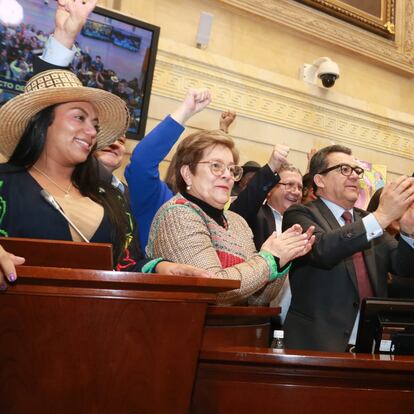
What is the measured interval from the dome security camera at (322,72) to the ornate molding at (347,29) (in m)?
0.45

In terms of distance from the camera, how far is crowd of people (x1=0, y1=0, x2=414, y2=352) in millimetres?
1633

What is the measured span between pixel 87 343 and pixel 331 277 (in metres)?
1.67

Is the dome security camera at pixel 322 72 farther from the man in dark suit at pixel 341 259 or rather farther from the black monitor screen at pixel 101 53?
the man in dark suit at pixel 341 259

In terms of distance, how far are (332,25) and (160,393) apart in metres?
6.04

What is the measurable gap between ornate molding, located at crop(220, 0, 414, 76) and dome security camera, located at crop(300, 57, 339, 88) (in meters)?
0.45

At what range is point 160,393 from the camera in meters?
1.04

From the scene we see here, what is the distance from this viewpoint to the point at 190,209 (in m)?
1.91

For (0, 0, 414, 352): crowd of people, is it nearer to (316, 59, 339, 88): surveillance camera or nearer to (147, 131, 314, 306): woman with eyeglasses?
(147, 131, 314, 306): woman with eyeglasses

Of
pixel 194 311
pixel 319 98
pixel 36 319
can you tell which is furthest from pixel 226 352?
pixel 319 98

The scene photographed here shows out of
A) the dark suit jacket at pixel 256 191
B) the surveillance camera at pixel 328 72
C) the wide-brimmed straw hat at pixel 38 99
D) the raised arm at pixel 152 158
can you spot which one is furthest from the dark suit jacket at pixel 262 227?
the surveillance camera at pixel 328 72

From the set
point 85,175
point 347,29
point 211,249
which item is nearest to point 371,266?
point 211,249

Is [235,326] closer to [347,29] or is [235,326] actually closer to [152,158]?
[152,158]

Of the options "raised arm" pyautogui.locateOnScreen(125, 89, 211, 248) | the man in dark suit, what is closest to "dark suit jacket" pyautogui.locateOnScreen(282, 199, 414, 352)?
the man in dark suit

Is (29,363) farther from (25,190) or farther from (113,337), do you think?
(25,190)
